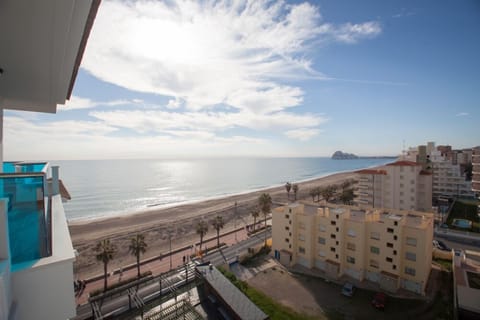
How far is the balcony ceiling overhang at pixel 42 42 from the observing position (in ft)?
9.21

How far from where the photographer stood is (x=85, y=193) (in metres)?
75.8

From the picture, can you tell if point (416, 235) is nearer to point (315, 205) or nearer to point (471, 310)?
point (471, 310)

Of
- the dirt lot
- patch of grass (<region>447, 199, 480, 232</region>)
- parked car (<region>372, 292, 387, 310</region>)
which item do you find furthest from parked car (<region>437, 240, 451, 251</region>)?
parked car (<region>372, 292, 387, 310</region>)

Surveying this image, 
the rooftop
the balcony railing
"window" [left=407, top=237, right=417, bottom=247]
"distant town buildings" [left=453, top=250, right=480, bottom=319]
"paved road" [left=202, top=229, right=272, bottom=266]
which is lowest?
"paved road" [left=202, top=229, right=272, bottom=266]

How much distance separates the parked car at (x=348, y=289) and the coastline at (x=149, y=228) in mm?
22055

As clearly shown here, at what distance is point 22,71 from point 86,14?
2.46m

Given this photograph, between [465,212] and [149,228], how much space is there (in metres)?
56.9

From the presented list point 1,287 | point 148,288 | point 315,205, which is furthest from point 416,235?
point 1,287

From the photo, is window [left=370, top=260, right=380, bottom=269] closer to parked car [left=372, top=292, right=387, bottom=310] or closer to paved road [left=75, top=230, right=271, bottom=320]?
parked car [left=372, top=292, right=387, bottom=310]

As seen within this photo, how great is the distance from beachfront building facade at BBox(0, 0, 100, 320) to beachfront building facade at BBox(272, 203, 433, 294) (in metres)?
23.3

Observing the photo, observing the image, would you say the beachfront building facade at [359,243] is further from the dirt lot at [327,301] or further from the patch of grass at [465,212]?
the patch of grass at [465,212]

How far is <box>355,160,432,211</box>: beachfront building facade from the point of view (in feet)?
135

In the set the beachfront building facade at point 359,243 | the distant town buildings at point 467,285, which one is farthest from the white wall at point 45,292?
the distant town buildings at point 467,285

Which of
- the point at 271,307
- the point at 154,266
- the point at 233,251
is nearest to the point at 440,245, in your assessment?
the point at 271,307
